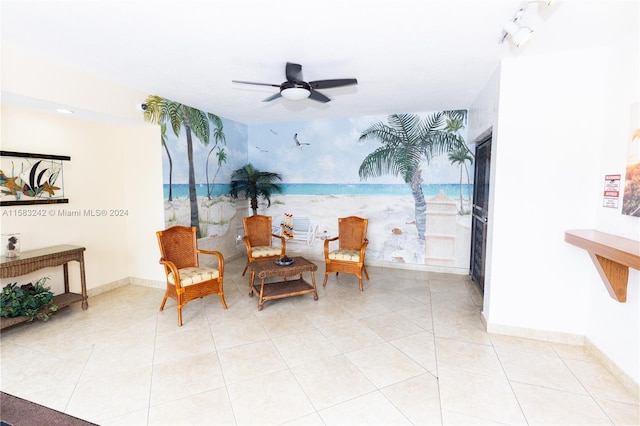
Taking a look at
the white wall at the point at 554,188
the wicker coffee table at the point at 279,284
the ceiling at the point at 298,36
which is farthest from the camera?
the wicker coffee table at the point at 279,284

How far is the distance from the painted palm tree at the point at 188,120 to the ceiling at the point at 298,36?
42cm

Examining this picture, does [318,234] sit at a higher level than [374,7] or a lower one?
lower

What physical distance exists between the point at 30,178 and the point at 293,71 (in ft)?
10.9

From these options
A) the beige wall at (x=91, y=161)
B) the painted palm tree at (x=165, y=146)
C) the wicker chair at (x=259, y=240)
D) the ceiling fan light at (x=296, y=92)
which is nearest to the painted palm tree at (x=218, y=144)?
the painted palm tree at (x=165, y=146)

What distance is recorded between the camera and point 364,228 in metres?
4.95

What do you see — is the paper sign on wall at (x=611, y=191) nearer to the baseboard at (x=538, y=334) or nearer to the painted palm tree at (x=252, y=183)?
the baseboard at (x=538, y=334)

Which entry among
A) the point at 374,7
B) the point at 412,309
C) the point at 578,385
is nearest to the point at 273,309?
the point at 412,309

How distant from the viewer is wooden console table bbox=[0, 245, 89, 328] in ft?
10.1

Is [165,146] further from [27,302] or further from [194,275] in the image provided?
[27,302]

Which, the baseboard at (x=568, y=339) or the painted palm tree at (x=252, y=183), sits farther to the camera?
the painted palm tree at (x=252, y=183)

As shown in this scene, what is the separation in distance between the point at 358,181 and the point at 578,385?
13.6 ft

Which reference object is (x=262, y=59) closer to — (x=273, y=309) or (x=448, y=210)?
(x=273, y=309)

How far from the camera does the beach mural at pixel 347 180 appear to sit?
5098mm

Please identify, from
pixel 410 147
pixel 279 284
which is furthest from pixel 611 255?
pixel 410 147
